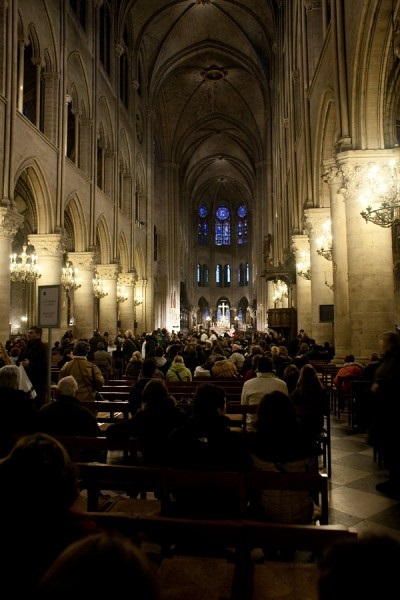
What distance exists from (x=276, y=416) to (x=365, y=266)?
690 centimetres

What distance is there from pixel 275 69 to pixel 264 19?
303cm

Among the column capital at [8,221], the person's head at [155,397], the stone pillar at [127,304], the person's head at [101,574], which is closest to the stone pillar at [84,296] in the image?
the column capital at [8,221]

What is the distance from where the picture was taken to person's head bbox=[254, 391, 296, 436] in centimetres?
302

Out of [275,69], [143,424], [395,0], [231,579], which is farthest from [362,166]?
[275,69]

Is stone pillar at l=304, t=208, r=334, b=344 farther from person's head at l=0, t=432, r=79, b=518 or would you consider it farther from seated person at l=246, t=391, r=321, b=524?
person's head at l=0, t=432, r=79, b=518

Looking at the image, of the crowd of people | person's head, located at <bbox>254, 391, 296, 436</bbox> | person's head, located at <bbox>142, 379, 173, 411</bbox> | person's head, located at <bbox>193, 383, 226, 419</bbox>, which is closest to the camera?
the crowd of people

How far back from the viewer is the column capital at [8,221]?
40.2ft

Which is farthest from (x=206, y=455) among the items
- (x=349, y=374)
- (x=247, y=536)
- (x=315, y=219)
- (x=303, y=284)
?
(x=303, y=284)

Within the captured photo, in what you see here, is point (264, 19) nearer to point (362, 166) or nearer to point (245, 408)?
point (362, 166)

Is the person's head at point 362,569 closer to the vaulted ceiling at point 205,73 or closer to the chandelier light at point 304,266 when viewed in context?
the chandelier light at point 304,266

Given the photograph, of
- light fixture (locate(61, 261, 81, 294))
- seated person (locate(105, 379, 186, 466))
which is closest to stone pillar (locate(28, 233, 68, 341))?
light fixture (locate(61, 261, 81, 294))

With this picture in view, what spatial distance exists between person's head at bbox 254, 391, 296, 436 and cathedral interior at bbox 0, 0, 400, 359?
3.41 metres

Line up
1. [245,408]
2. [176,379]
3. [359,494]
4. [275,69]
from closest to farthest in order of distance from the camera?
[359,494]
[245,408]
[176,379]
[275,69]

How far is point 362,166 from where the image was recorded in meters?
9.35
